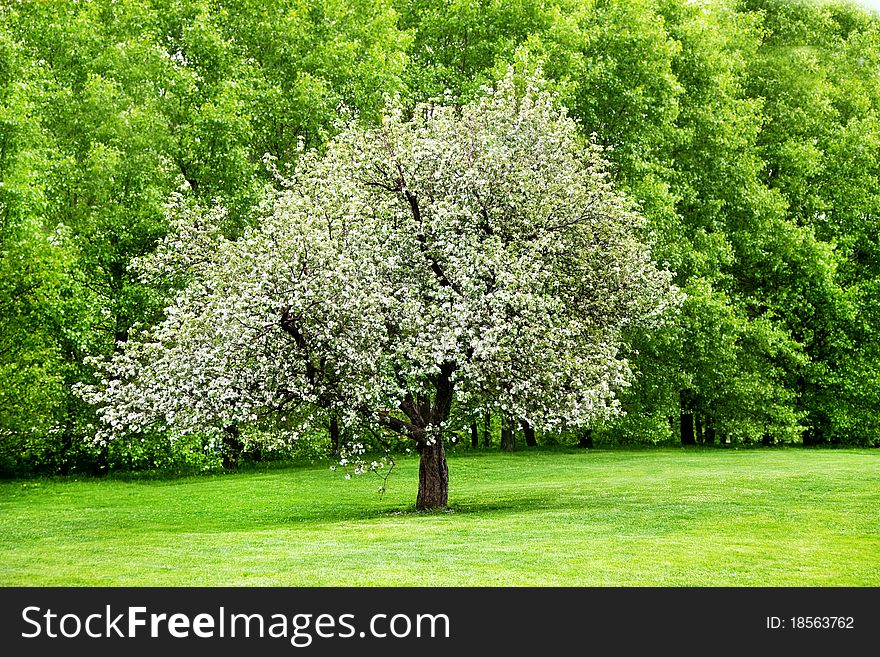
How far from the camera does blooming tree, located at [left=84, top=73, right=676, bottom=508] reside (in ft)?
71.0

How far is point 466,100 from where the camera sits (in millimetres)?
39688

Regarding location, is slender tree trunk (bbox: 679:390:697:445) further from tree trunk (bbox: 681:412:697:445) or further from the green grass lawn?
the green grass lawn

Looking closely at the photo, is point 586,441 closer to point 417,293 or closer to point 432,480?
point 432,480

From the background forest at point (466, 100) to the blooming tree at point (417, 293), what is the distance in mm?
9598

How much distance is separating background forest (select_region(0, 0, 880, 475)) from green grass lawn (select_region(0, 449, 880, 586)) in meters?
4.04

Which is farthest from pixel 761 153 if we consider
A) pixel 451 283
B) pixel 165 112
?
pixel 451 283

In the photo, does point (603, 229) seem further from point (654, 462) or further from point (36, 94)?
point (36, 94)

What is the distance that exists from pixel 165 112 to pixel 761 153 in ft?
92.9

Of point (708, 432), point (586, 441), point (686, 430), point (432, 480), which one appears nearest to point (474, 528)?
point (432, 480)

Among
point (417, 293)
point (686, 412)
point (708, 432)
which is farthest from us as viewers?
point (708, 432)

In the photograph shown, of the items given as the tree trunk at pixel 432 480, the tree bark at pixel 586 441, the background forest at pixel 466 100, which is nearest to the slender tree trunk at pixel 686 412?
the background forest at pixel 466 100

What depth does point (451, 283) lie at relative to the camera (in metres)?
23.0

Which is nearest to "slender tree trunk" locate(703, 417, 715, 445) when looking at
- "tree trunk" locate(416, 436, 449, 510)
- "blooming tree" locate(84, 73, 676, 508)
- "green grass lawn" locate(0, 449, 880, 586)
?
"green grass lawn" locate(0, 449, 880, 586)

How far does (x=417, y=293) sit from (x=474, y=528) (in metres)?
5.55
